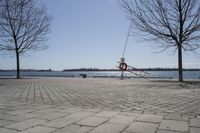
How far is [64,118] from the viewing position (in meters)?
5.06

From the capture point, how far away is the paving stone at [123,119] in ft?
15.5

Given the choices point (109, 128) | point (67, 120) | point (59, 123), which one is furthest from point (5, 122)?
point (109, 128)

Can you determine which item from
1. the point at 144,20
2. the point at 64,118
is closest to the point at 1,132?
the point at 64,118

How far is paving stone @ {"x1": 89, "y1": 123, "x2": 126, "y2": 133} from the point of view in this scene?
412 centimetres

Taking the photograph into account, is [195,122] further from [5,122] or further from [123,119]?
[5,122]

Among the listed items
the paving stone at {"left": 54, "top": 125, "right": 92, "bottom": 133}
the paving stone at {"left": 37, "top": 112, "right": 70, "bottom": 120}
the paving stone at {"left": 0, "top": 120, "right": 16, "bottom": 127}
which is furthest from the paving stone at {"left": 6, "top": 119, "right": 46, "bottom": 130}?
the paving stone at {"left": 54, "top": 125, "right": 92, "bottom": 133}

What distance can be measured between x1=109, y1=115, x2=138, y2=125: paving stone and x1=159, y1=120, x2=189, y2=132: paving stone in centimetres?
58

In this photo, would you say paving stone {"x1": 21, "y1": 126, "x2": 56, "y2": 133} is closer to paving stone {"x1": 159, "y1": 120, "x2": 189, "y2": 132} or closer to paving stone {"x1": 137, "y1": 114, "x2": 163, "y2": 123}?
paving stone {"x1": 137, "y1": 114, "x2": 163, "y2": 123}

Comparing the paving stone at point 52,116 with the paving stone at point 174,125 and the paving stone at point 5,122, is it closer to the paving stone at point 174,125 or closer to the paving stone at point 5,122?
the paving stone at point 5,122

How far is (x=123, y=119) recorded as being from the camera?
4953 millimetres

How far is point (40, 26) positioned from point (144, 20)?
12.3m

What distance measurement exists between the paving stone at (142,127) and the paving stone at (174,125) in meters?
0.16

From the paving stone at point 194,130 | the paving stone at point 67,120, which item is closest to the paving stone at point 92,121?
the paving stone at point 67,120

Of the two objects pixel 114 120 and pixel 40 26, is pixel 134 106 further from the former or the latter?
pixel 40 26
